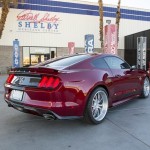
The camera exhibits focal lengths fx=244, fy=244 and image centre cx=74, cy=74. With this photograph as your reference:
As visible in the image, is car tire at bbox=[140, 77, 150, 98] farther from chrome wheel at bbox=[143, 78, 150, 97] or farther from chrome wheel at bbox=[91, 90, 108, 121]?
chrome wheel at bbox=[91, 90, 108, 121]

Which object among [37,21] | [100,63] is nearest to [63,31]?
[37,21]

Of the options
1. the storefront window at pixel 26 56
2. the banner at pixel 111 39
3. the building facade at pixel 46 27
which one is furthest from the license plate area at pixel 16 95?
the storefront window at pixel 26 56

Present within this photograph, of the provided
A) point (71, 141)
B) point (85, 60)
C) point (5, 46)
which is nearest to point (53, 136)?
point (71, 141)

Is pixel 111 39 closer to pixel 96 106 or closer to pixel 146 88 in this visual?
pixel 146 88

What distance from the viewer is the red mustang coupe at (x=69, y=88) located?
4.08 meters

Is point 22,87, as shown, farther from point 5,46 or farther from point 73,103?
point 5,46

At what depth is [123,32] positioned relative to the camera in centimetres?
2712

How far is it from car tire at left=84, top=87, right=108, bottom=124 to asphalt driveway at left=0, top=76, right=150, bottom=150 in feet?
0.42

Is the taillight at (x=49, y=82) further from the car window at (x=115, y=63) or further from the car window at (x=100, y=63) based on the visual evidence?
the car window at (x=115, y=63)

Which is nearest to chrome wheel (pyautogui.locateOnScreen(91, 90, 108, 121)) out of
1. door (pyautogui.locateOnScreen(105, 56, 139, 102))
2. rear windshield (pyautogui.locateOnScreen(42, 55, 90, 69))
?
Result: door (pyautogui.locateOnScreen(105, 56, 139, 102))

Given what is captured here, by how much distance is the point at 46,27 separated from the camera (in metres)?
23.9

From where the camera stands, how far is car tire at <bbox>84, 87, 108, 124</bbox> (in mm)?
4520

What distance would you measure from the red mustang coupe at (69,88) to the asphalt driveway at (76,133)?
11.3 inches

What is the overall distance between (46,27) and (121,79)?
19.3 m
